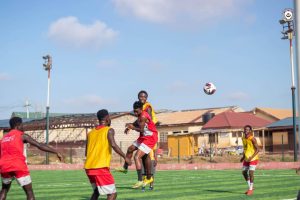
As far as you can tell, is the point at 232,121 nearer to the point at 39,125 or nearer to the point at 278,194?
the point at 39,125

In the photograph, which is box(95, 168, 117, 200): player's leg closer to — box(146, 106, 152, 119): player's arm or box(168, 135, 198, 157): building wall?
box(146, 106, 152, 119): player's arm

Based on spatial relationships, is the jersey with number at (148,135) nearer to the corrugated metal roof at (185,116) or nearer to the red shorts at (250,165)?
the red shorts at (250,165)

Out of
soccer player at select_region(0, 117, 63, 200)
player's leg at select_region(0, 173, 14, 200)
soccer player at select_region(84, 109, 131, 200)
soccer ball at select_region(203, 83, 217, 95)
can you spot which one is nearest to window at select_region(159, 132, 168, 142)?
soccer ball at select_region(203, 83, 217, 95)

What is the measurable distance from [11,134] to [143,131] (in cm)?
462

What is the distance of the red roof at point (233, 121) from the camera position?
188 feet

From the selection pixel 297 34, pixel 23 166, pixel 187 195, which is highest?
pixel 297 34

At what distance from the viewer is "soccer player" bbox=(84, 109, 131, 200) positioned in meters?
8.82

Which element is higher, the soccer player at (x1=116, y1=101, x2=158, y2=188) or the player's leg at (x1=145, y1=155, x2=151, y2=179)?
the soccer player at (x1=116, y1=101, x2=158, y2=188)

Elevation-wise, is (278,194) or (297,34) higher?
(297,34)

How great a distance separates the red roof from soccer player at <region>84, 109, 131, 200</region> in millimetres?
48061

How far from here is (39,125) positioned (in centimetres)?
6072

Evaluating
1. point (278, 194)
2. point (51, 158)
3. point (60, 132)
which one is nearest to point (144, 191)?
point (278, 194)

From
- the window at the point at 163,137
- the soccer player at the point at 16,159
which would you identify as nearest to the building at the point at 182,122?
the window at the point at 163,137

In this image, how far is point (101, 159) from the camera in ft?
29.1
